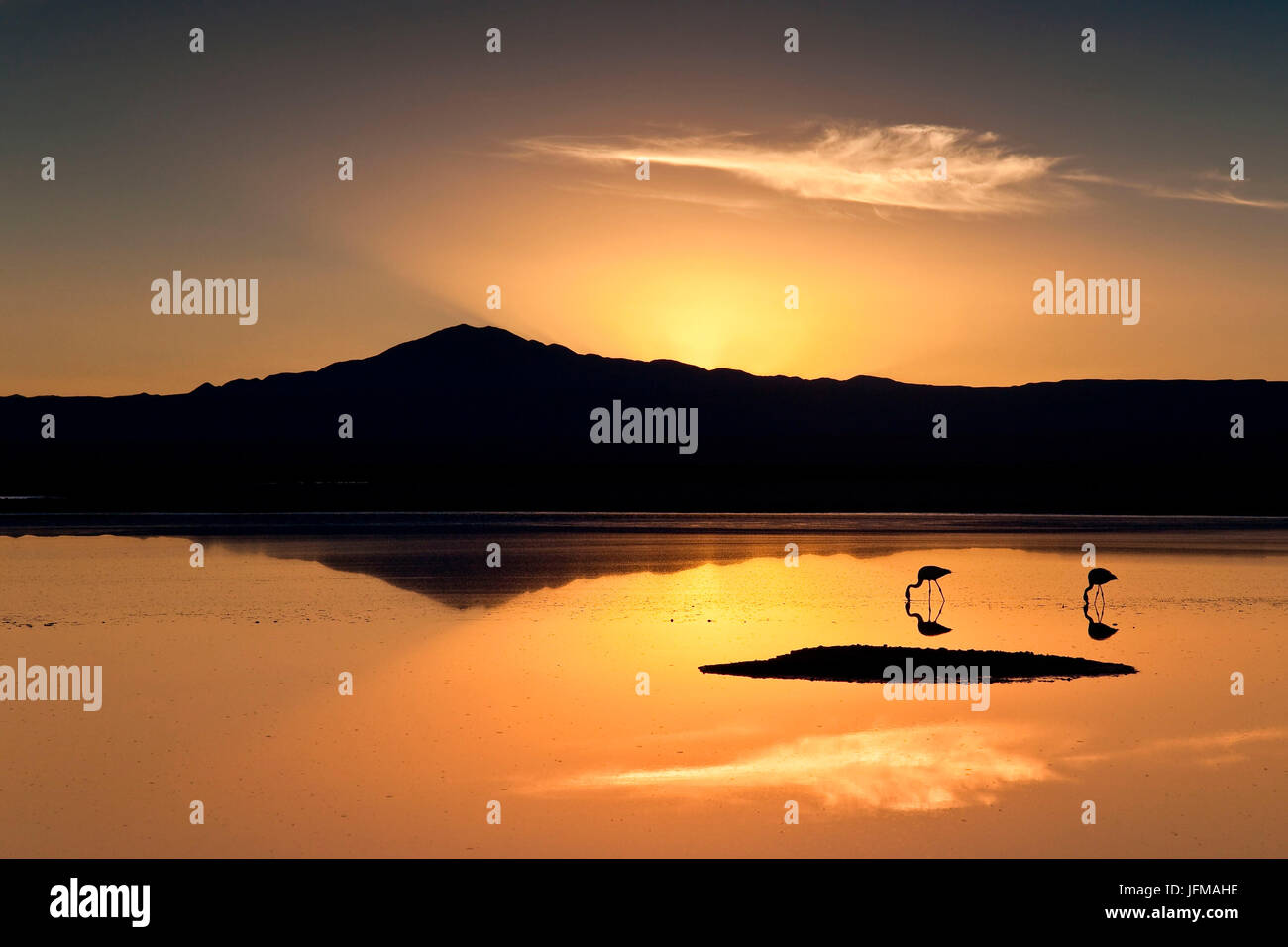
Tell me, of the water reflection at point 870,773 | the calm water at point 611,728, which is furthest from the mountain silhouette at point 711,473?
the water reflection at point 870,773

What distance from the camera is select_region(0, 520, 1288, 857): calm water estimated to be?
430 inches

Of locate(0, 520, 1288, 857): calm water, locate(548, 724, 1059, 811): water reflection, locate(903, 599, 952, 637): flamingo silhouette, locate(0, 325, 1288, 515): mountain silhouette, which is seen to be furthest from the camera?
locate(0, 325, 1288, 515): mountain silhouette

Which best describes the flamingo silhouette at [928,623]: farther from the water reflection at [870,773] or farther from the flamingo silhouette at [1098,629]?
the water reflection at [870,773]

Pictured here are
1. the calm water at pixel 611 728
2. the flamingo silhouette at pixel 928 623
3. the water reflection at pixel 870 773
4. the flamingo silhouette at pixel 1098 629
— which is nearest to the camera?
the calm water at pixel 611 728

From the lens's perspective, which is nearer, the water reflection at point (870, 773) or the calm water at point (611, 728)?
the calm water at point (611, 728)

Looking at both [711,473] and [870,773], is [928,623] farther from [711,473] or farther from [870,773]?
[711,473]

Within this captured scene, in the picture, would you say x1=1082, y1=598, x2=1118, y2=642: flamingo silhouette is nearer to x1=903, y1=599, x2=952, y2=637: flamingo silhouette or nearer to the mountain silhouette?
x1=903, y1=599, x2=952, y2=637: flamingo silhouette

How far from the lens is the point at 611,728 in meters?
14.9

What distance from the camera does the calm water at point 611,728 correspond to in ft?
35.8

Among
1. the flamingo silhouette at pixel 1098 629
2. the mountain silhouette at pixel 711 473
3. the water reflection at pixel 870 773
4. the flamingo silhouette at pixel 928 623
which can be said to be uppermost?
the mountain silhouette at pixel 711 473

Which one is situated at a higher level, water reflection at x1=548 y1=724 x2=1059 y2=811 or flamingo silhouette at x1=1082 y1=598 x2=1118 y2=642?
flamingo silhouette at x1=1082 y1=598 x2=1118 y2=642

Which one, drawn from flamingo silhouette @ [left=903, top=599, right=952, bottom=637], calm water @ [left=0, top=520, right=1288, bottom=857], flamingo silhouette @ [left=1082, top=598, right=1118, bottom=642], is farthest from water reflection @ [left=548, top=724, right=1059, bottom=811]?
flamingo silhouette @ [left=1082, top=598, right=1118, bottom=642]

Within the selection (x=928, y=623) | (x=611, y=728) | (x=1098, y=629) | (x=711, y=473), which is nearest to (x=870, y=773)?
(x=611, y=728)

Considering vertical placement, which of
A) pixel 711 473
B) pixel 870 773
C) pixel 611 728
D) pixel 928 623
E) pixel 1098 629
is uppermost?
pixel 711 473
